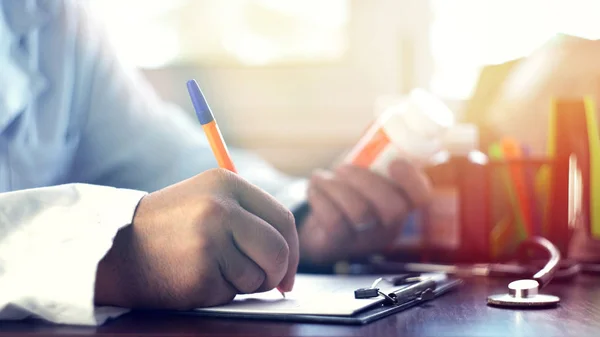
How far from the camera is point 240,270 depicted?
43 centimetres

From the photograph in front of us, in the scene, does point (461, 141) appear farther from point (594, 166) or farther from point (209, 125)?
point (209, 125)

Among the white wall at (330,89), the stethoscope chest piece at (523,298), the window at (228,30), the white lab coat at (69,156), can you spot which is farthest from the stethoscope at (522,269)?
the window at (228,30)

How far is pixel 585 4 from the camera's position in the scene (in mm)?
1104

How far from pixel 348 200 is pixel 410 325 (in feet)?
1.11

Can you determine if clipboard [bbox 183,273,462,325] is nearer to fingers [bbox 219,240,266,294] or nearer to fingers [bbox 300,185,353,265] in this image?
fingers [bbox 219,240,266,294]

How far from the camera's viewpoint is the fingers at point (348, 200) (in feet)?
2.36

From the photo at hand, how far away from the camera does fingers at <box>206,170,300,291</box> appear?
45 cm

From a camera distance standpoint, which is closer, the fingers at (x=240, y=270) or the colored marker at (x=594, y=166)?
the fingers at (x=240, y=270)

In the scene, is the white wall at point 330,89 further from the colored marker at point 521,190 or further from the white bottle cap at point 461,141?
the colored marker at point 521,190

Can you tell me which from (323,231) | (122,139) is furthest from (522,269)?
(122,139)

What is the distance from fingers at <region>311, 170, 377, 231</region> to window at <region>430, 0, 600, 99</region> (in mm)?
463

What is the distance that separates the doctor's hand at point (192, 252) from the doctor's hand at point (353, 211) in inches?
10.6

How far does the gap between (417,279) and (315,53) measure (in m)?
0.77

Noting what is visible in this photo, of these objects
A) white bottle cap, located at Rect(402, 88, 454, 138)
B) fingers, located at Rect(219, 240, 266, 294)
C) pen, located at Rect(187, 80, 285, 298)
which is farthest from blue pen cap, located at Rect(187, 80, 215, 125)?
white bottle cap, located at Rect(402, 88, 454, 138)
